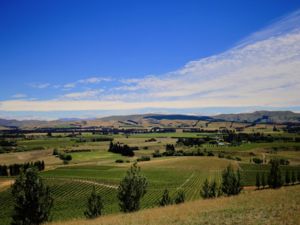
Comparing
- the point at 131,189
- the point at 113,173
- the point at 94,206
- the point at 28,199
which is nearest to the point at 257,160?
the point at 113,173

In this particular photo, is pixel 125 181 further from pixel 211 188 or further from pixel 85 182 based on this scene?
pixel 85 182

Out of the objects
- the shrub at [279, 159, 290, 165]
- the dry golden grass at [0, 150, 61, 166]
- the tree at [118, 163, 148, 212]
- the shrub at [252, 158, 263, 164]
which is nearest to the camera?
the tree at [118, 163, 148, 212]

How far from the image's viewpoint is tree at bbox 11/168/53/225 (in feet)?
124

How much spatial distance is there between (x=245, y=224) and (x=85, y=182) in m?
103

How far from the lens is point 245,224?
18203mm

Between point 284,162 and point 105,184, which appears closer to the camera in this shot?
point 105,184

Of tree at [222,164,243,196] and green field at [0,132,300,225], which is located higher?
tree at [222,164,243,196]

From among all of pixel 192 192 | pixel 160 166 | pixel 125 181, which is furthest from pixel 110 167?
pixel 125 181

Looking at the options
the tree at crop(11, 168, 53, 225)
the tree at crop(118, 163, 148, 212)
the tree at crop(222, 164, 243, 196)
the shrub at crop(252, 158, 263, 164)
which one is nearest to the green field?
the shrub at crop(252, 158, 263, 164)

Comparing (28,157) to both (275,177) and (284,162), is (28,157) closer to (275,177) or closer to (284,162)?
(275,177)

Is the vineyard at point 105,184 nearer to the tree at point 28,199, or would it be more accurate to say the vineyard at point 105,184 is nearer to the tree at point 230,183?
the tree at point 230,183

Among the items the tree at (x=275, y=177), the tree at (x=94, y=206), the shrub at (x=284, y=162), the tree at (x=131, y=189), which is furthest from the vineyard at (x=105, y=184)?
the shrub at (x=284, y=162)

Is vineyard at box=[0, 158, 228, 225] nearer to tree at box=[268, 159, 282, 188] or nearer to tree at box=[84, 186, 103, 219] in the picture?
tree at box=[84, 186, 103, 219]

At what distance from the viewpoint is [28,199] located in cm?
3806
